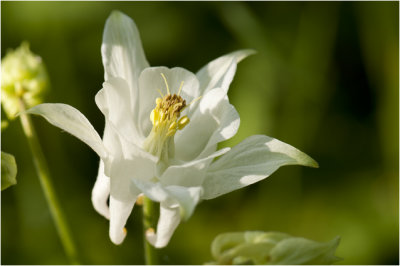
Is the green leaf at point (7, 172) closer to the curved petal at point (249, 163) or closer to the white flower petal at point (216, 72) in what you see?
the curved petal at point (249, 163)

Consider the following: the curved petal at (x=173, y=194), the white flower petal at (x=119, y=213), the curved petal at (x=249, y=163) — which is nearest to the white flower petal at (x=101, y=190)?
the white flower petal at (x=119, y=213)

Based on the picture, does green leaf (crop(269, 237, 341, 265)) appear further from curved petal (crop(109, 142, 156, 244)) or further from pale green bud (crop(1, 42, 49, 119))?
pale green bud (crop(1, 42, 49, 119))

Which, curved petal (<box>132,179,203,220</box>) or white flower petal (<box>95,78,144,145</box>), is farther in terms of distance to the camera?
white flower petal (<box>95,78,144,145</box>)

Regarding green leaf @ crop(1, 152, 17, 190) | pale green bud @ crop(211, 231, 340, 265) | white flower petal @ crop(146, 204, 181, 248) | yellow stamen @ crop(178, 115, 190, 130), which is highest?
yellow stamen @ crop(178, 115, 190, 130)

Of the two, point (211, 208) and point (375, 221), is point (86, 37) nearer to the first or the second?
point (211, 208)

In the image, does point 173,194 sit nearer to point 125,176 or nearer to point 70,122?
point 125,176

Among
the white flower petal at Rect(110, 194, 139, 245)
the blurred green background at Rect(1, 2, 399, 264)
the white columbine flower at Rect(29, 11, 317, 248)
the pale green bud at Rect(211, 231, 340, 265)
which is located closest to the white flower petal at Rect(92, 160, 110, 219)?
the white columbine flower at Rect(29, 11, 317, 248)
